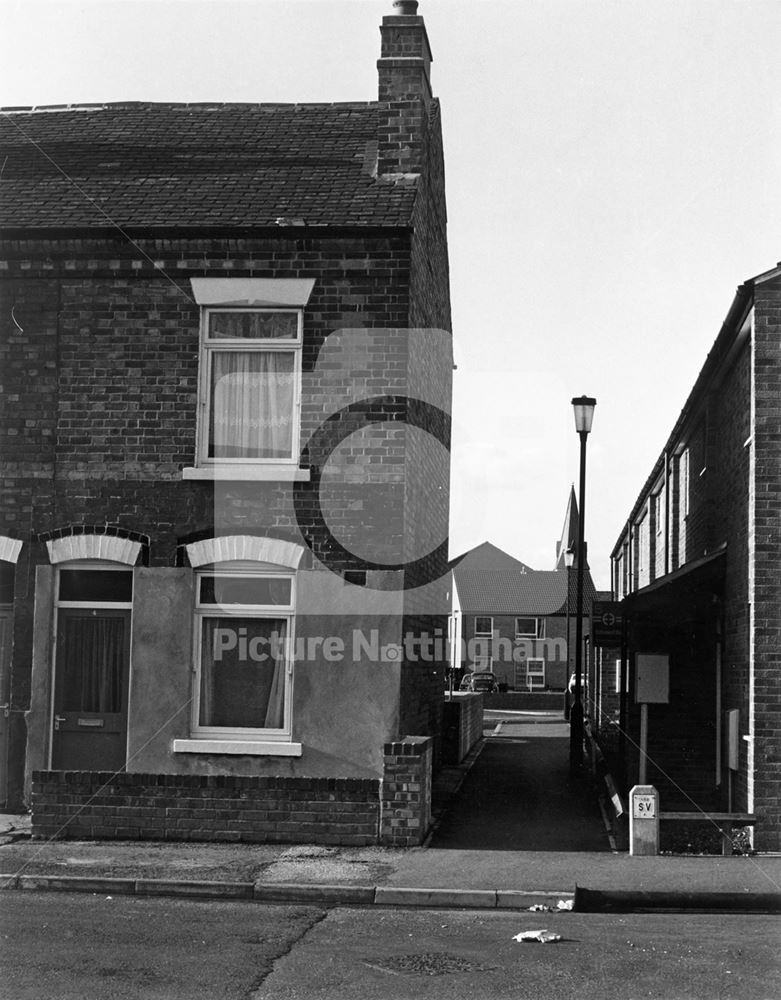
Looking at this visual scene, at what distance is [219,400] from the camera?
46.1ft

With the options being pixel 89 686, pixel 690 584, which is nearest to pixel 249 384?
pixel 89 686

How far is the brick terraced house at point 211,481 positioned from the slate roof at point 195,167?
0.08 m

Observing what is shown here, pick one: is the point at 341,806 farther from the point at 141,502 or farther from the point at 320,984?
the point at 320,984

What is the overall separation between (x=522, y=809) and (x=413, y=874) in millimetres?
4648

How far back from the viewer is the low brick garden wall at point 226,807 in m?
12.7

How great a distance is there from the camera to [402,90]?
49.1 ft

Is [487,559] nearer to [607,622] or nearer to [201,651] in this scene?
[607,622]

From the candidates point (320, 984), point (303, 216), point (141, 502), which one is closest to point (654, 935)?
point (320, 984)

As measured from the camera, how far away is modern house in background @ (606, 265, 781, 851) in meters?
12.9

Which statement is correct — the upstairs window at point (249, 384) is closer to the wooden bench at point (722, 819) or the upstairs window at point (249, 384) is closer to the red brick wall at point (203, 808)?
the red brick wall at point (203, 808)

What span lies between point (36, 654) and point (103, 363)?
11.1 ft

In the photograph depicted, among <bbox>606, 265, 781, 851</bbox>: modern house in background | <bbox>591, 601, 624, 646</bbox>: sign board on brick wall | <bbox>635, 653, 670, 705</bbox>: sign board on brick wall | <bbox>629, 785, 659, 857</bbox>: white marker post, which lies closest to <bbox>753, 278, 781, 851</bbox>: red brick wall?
<bbox>606, 265, 781, 851</bbox>: modern house in background

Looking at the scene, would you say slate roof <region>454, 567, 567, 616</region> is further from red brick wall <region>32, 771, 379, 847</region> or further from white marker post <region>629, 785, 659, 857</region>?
red brick wall <region>32, 771, 379, 847</region>

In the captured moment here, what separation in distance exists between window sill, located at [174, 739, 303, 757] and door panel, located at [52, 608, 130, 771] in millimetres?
945
